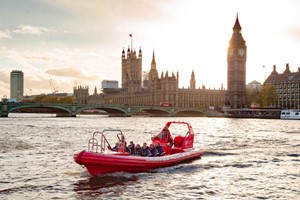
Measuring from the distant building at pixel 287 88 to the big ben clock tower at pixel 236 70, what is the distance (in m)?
16.1

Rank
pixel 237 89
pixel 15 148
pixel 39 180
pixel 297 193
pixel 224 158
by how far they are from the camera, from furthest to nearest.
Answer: pixel 237 89 < pixel 15 148 < pixel 224 158 < pixel 39 180 < pixel 297 193

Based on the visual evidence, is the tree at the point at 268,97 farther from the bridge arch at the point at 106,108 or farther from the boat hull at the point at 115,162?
the boat hull at the point at 115,162

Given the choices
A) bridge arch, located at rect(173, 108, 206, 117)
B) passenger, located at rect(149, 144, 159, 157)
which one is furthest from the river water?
bridge arch, located at rect(173, 108, 206, 117)

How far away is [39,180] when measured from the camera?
23.4 meters

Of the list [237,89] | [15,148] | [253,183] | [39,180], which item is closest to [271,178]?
[253,183]

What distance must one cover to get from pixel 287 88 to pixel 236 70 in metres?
23.2

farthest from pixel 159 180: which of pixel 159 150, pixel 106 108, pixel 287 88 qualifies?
pixel 287 88

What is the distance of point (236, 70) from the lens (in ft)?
598

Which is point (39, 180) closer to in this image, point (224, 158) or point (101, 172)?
point (101, 172)

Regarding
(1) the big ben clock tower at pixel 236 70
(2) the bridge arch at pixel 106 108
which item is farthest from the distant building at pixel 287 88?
(2) the bridge arch at pixel 106 108

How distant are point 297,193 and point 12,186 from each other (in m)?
14.1

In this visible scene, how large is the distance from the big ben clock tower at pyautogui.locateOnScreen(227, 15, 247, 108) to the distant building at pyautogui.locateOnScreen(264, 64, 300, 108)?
52.8 ft

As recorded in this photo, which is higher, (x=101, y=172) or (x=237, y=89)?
(x=237, y=89)

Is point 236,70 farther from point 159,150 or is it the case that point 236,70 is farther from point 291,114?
point 159,150
